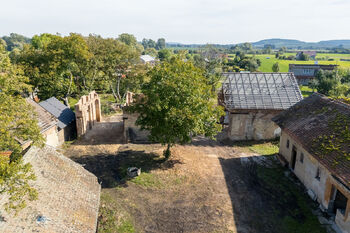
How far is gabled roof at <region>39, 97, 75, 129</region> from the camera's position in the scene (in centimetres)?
2935

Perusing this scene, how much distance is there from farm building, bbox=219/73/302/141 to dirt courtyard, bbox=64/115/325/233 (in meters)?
3.67

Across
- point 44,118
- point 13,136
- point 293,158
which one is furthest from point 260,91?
point 13,136

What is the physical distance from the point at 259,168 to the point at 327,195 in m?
7.36

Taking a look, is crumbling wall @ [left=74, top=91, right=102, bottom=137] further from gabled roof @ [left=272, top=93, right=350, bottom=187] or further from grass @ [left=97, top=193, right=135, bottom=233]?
gabled roof @ [left=272, top=93, right=350, bottom=187]

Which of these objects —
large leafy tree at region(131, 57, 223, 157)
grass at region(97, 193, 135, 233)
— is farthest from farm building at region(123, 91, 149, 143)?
grass at region(97, 193, 135, 233)

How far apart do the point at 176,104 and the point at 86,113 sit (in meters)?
16.5

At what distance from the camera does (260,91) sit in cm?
3294

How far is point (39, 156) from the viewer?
15.4 m

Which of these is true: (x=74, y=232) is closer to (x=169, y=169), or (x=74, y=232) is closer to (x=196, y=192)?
(x=196, y=192)

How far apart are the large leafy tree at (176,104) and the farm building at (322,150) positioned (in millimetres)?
7180

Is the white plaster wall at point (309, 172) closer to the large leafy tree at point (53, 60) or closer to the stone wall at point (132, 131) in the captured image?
the stone wall at point (132, 131)

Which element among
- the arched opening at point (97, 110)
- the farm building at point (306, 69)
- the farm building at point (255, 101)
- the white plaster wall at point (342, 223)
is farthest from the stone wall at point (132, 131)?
the farm building at point (306, 69)

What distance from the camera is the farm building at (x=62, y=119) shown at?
95.1 ft

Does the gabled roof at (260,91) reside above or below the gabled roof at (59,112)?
above
